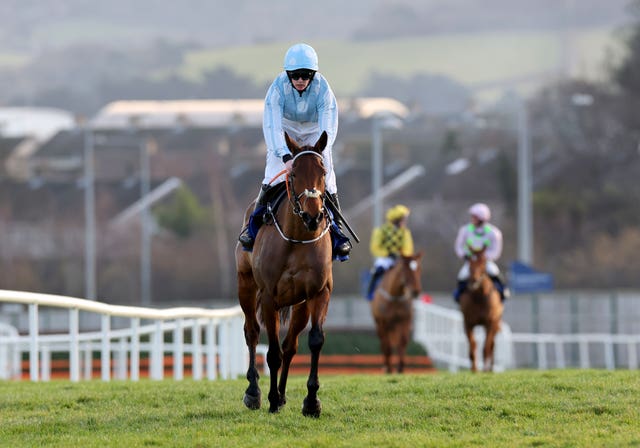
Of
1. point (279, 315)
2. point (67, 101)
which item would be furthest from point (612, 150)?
point (67, 101)

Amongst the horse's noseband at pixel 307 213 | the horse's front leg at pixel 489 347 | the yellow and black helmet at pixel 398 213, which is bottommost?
the horse's front leg at pixel 489 347

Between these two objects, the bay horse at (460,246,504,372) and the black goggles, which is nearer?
the black goggles

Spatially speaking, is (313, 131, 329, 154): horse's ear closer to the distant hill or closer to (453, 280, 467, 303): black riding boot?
(453, 280, 467, 303): black riding boot

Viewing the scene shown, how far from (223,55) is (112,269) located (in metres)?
62.8

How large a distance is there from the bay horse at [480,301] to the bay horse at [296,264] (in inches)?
326

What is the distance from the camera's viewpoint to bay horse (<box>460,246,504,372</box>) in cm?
Result: 1809

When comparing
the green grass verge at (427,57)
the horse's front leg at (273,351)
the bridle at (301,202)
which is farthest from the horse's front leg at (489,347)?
the green grass verge at (427,57)

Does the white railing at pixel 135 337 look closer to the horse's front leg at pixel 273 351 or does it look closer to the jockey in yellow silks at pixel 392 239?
the horse's front leg at pixel 273 351

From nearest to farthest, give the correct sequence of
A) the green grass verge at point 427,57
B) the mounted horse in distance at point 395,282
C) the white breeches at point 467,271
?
the white breeches at point 467,271 → the mounted horse in distance at point 395,282 → the green grass verge at point 427,57


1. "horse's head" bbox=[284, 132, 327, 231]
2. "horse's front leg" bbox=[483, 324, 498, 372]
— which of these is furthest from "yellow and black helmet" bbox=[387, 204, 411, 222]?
"horse's head" bbox=[284, 132, 327, 231]

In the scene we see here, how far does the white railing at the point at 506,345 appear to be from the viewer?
24484 mm

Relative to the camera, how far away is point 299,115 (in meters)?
10.2

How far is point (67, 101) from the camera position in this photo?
12369 centimetres

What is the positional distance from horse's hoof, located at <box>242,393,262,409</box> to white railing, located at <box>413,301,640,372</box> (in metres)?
13.7
